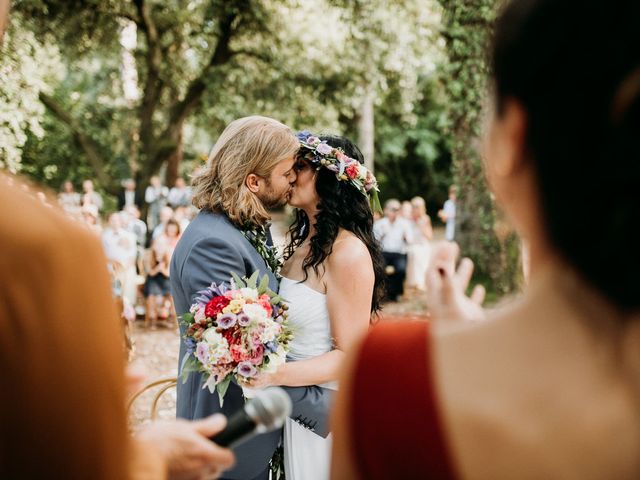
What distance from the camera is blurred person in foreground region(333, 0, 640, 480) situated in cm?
81

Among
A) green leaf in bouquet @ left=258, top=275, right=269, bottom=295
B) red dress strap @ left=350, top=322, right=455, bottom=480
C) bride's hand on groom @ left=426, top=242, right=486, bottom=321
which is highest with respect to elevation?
bride's hand on groom @ left=426, top=242, right=486, bottom=321

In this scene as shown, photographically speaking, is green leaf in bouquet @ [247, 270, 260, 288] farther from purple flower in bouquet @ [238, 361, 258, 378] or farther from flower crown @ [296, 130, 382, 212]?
flower crown @ [296, 130, 382, 212]

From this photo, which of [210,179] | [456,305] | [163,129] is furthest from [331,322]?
[163,129]

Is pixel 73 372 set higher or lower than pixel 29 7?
lower

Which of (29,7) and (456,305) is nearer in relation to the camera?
(456,305)

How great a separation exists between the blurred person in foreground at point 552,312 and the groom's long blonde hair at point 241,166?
75.2 inches

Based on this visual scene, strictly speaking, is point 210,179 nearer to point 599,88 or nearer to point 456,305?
point 456,305

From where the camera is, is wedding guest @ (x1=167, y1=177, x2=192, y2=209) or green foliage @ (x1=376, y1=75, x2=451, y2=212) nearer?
wedding guest @ (x1=167, y1=177, x2=192, y2=209)

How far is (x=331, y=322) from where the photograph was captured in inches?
113

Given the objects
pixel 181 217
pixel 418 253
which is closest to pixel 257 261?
pixel 181 217

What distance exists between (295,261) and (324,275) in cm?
30

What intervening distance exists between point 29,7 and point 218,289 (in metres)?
14.1

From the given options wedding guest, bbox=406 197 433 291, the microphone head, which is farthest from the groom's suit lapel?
wedding guest, bbox=406 197 433 291

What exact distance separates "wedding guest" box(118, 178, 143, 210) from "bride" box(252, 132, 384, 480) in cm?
1383
